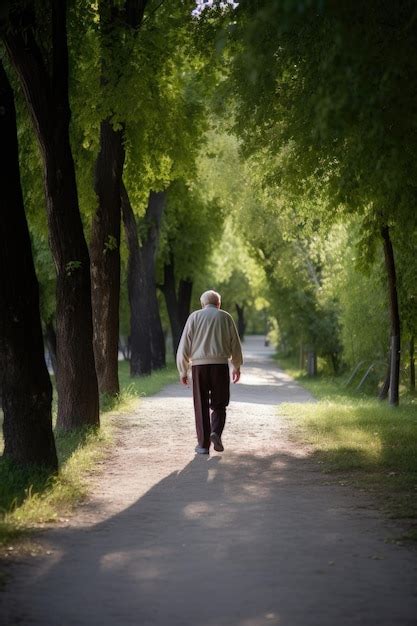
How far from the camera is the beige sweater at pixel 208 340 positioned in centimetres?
1094

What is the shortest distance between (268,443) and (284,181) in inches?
170

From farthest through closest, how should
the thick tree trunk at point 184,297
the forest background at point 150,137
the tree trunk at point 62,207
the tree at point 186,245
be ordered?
the thick tree trunk at point 184,297
the tree at point 186,245
the tree trunk at point 62,207
the forest background at point 150,137

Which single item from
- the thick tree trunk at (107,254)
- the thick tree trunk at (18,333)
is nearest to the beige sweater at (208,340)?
the thick tree trunk at (18,333)

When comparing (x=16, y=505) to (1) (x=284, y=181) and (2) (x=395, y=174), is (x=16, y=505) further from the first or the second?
(1) (x=284, y=181)

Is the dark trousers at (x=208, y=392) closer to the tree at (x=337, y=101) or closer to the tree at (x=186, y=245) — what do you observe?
the tree at (x=337, y=101)

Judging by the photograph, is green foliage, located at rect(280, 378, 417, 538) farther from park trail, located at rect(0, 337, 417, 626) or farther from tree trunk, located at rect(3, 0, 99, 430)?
tree trunk, located at rect(3, 0, 99, 430)

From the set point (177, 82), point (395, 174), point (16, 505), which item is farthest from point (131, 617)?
point (177, 82)

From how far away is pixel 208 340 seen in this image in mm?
10945

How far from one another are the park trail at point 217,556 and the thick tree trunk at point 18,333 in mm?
872

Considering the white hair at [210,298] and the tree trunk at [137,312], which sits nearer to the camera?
the white hair at [210,298]

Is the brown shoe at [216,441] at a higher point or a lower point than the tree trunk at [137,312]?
lower

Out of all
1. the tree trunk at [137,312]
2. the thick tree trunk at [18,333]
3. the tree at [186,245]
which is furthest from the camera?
the tree at [186,245]

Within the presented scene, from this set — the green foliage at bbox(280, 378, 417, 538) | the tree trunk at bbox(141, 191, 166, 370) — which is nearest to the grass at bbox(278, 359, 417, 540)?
the green foliage at bbox(280, 378, 417, 538)

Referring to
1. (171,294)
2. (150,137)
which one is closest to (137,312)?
(171,294)
